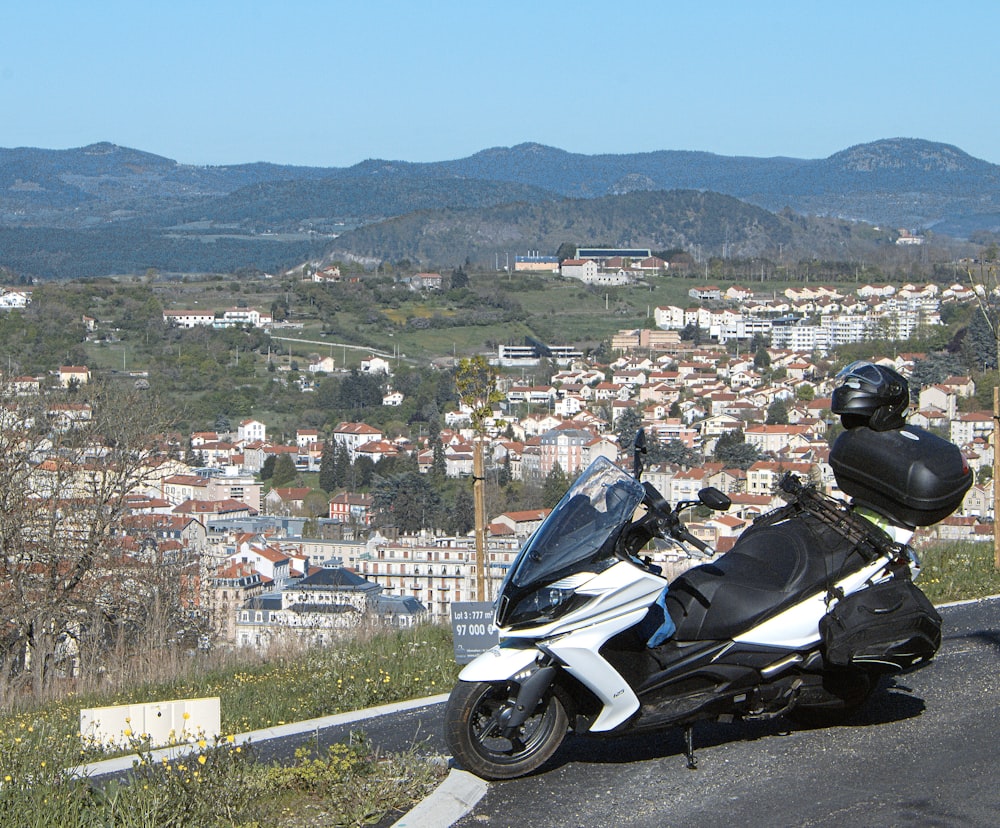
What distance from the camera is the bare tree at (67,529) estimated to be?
1362 centimetres

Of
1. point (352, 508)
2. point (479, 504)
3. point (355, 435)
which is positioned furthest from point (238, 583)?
point (355, 435)

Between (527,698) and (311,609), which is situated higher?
(527,698)

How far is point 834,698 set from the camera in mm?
4789

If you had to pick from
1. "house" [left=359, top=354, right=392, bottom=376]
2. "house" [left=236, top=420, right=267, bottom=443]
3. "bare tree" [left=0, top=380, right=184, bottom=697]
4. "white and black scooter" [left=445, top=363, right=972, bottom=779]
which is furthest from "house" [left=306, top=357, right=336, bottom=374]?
"white and black scooter" [left=445, top=363, right=972, bottom=779]

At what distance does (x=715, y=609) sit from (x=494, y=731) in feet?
2.90

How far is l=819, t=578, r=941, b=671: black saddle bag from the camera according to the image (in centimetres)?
463

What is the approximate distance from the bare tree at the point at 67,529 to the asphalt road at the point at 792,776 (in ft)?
27.9

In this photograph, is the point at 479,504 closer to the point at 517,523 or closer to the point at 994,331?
the point at 994,331

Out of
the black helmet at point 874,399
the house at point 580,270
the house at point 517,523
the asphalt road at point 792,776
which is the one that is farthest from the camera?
the house at point 580,270

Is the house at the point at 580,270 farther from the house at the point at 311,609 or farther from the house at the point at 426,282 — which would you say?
the house at the point at 311,609

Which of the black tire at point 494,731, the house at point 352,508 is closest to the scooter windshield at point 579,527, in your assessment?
the black tire at point 494,731

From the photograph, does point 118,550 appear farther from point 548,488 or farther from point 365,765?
point 548,488

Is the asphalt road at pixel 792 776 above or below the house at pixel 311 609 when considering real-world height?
above

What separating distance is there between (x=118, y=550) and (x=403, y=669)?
8758 millimetres
